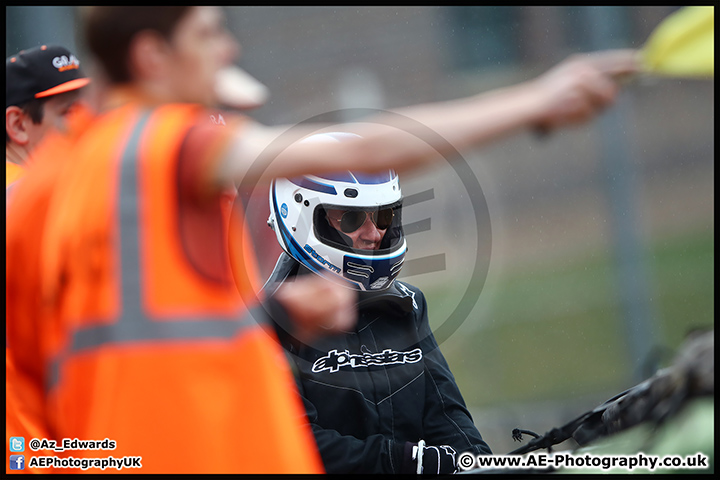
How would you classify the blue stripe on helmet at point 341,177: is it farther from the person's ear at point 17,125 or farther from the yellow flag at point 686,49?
the yellow flag at point 686,49

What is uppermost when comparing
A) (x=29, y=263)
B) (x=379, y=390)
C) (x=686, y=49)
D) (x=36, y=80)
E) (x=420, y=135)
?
(x=36, y=80)

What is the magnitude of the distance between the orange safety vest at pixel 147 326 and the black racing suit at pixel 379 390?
1.12m

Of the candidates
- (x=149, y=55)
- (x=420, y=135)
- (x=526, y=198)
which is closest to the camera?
(x=420, y=135)

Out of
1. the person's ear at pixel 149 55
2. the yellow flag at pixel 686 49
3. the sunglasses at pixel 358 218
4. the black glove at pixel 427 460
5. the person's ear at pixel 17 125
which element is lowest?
the black glove at pixel 427 460

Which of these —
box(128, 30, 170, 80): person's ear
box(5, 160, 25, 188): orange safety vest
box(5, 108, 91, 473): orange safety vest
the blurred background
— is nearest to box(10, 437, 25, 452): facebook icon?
box(5, 108, 91, 473): orange safety vest

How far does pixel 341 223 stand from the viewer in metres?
2.85

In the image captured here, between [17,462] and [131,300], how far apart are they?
0.88m

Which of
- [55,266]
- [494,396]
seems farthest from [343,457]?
[494,396]

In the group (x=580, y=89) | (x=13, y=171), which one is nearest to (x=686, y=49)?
(x=580, y=89)

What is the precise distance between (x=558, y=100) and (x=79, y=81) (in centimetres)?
201

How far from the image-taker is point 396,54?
1075 centimetres

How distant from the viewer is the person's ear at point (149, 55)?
1.37m

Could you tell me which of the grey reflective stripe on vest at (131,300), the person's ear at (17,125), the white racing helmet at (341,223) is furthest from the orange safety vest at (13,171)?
the grey reflective stripe on vest at (131,300)

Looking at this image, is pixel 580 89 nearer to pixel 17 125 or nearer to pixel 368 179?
pixel 368 179
